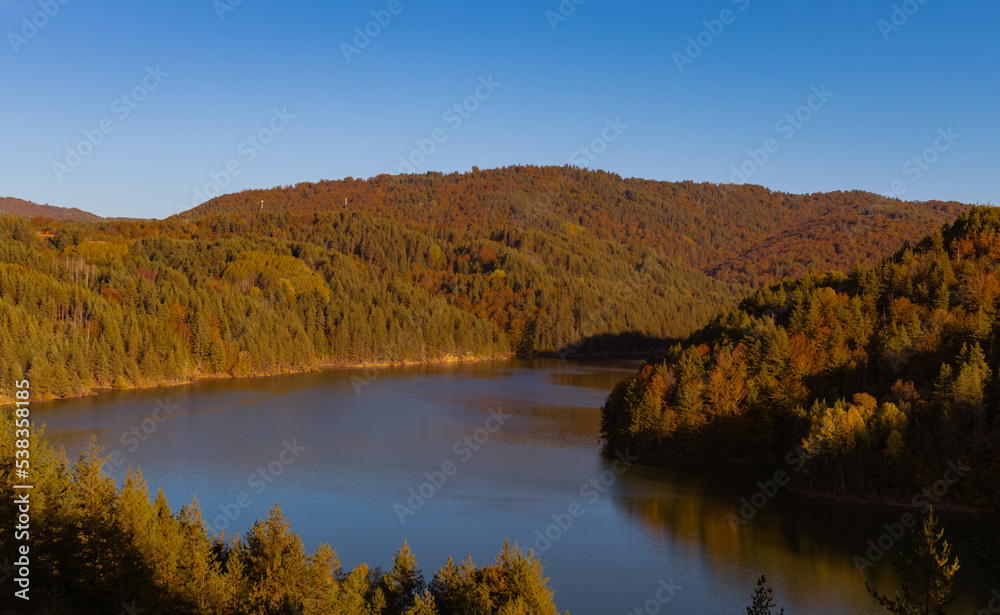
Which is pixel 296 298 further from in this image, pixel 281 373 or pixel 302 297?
pixel 281 373

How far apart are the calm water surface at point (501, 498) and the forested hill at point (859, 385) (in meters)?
2.26

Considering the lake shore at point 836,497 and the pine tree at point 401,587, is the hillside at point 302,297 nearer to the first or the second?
the lake shore at point 836,497

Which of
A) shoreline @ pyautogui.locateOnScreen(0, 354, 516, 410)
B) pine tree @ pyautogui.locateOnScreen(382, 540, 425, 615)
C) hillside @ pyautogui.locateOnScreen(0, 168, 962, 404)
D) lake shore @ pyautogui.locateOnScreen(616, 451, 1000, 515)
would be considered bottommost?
lake shore @ pyautogui.locateOnScreen(616, 451, 1000, 515)

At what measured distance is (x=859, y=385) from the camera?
44812 millimetres

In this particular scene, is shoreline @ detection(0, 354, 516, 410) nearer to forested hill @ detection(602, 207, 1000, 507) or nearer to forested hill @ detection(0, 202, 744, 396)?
forested hill @ detection(0, 202, 744, 396)

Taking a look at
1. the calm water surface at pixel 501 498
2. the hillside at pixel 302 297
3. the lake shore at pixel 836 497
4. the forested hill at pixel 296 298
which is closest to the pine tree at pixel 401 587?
the calm water surface at pixel 501 498

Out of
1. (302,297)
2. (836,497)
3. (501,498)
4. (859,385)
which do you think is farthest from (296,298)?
(836,497)

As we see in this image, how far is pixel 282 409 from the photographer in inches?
2594

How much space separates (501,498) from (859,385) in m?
23.4

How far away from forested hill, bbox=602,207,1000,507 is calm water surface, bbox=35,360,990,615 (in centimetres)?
226

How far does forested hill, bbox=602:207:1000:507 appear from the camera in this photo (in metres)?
36.1

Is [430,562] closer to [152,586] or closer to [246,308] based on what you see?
[152,586]

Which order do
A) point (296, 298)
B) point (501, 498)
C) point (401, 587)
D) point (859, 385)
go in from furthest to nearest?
point (296, 298) → point (859, 385) → point (501, 498) → point (401, 587)

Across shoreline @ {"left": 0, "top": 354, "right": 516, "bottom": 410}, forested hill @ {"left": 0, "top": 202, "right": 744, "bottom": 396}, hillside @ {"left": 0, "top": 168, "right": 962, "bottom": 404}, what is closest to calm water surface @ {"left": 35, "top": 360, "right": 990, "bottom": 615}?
shoreline @ {"left": 0, "top": 354, "right": 516, "bottom": 410}
